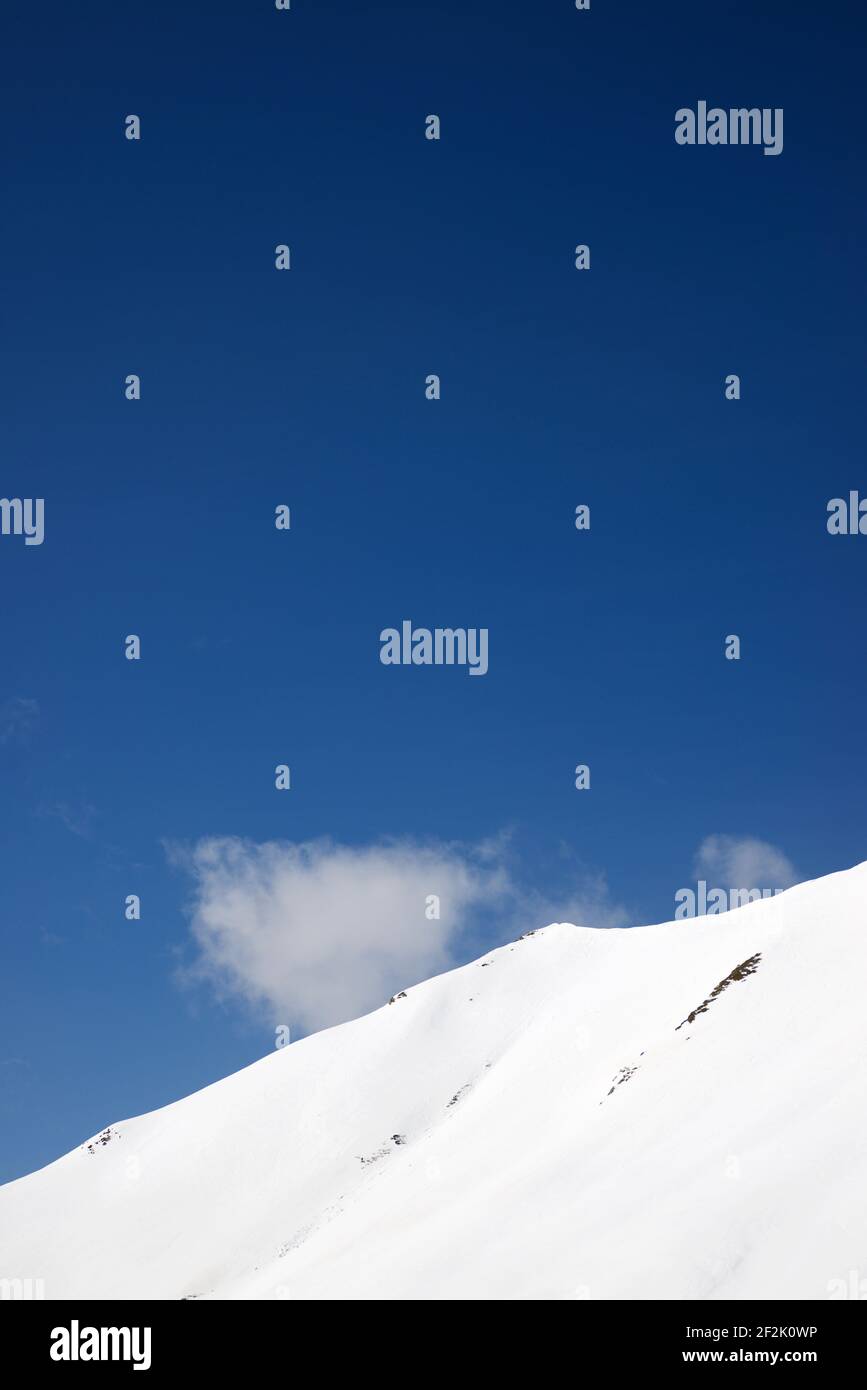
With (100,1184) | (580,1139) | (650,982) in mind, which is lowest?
(100,1184)

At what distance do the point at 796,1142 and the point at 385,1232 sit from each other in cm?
2650

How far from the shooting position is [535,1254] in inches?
1721

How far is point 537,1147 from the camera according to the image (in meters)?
65.5

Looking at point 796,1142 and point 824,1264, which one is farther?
point 796,1142

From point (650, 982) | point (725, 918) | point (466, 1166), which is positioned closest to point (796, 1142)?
point (466, 1166)

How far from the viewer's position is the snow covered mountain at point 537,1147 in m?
40.1

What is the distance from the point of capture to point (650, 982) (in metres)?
93.7

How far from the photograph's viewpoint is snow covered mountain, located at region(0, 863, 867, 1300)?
1578 inches
